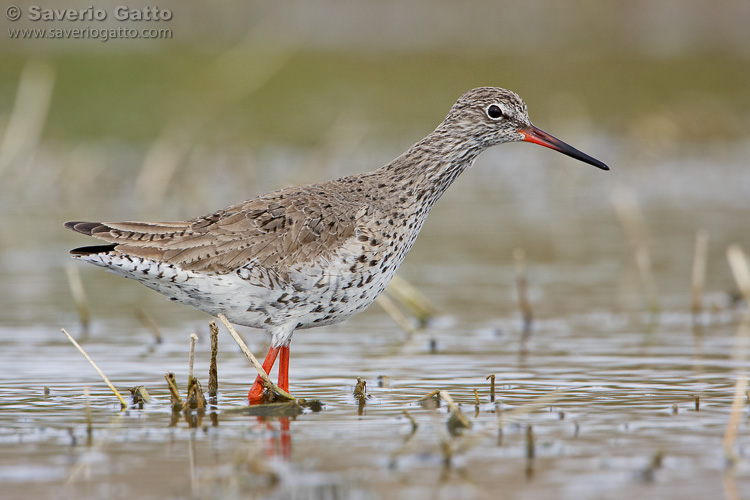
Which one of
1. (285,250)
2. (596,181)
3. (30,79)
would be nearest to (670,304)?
(285,250)

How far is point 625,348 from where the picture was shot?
8.66 metres

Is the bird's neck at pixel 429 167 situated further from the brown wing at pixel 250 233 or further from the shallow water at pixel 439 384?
the shallow water at pixel 439 384

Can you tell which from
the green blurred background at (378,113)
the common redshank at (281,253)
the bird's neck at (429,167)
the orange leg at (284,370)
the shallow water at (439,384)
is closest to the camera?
the shallow water at (439,384)

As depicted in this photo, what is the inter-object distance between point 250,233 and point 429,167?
137 cm

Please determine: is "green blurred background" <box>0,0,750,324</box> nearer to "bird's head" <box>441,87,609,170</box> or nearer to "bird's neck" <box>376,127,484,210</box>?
"bird's head" <box>441,87,609,170</box>

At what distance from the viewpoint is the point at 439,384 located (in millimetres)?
7562

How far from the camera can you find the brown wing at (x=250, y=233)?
23.3 ft

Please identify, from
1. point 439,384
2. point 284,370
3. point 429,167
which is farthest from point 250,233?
point 439,384

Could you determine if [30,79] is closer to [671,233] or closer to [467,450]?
[671,233]

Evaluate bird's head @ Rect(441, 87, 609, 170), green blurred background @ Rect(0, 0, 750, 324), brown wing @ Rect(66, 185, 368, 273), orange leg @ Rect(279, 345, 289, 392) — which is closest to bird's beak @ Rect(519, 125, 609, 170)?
bird's head @ Rect(441, 87, 609, 170)

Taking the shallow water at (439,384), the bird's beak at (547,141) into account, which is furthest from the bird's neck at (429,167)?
the shallow water at (439,384)

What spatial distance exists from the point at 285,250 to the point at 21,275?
5590 mm

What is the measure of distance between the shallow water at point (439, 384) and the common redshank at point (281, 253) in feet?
1.88

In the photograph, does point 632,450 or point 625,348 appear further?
point 625,348
